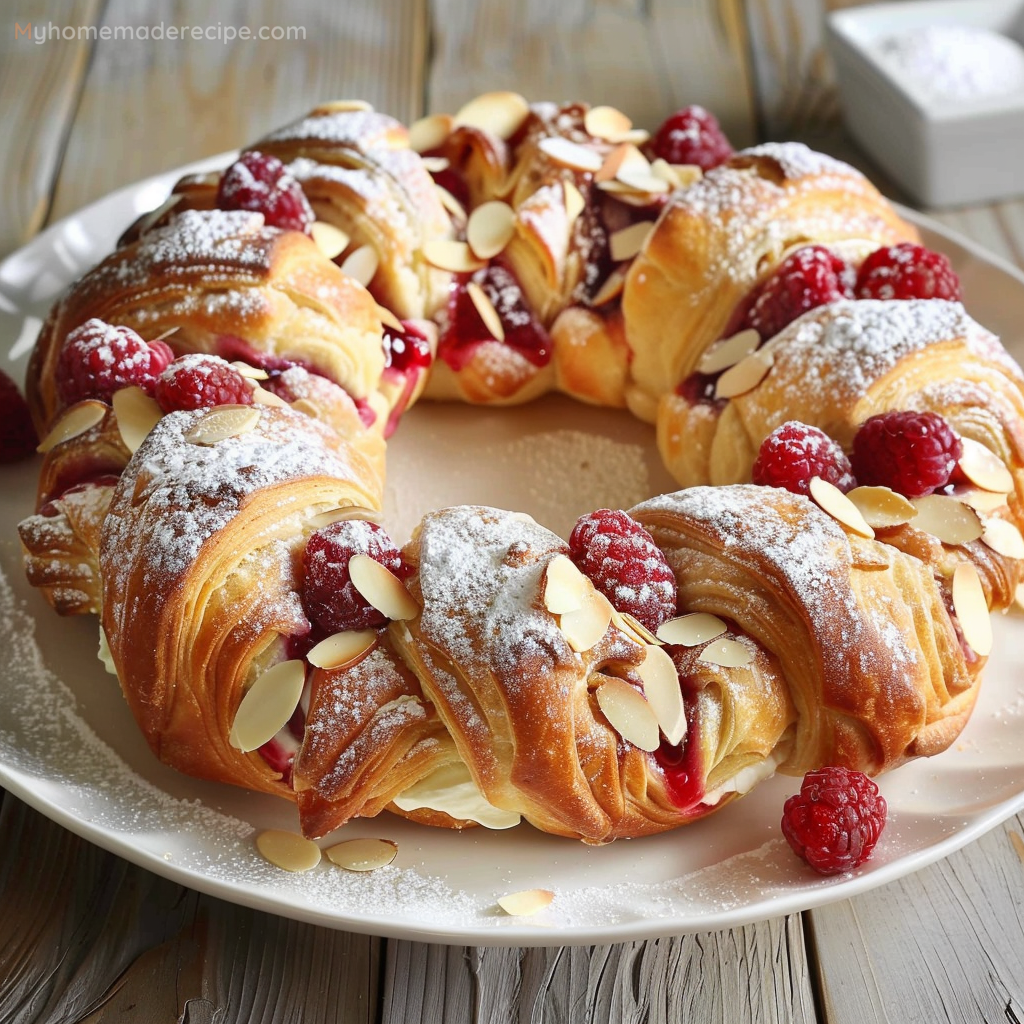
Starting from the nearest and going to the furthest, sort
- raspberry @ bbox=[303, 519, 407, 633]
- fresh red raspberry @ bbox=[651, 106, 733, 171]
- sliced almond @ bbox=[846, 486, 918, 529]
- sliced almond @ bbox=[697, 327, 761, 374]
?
raspberry @ bbox=[303, 519, 407, 633] < sliced almond @ bbox=[846, 486, 918, 529] < sliced almond @ bbox=[697, 327, 761, 374] < fresh red raspberry @ bbox=[651, 106, 733, 171]

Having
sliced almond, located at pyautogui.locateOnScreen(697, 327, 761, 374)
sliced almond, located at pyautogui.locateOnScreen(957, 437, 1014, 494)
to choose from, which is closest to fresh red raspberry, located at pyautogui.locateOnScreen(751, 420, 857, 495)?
sliced almond, located at pyautogui.locateOnScreen(957, 437, 1014, 494)

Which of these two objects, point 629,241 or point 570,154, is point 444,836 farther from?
point 570,154

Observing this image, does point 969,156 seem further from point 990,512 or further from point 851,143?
point 990,512

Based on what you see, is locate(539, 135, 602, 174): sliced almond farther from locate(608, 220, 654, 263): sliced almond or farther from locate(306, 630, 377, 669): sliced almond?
locate(306, 630, 377, 669): sliced almond

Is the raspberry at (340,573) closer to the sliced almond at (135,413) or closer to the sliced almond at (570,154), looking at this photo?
the sliced almond at (135,413)

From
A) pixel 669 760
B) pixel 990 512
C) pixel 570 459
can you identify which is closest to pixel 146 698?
pixel 669 760
